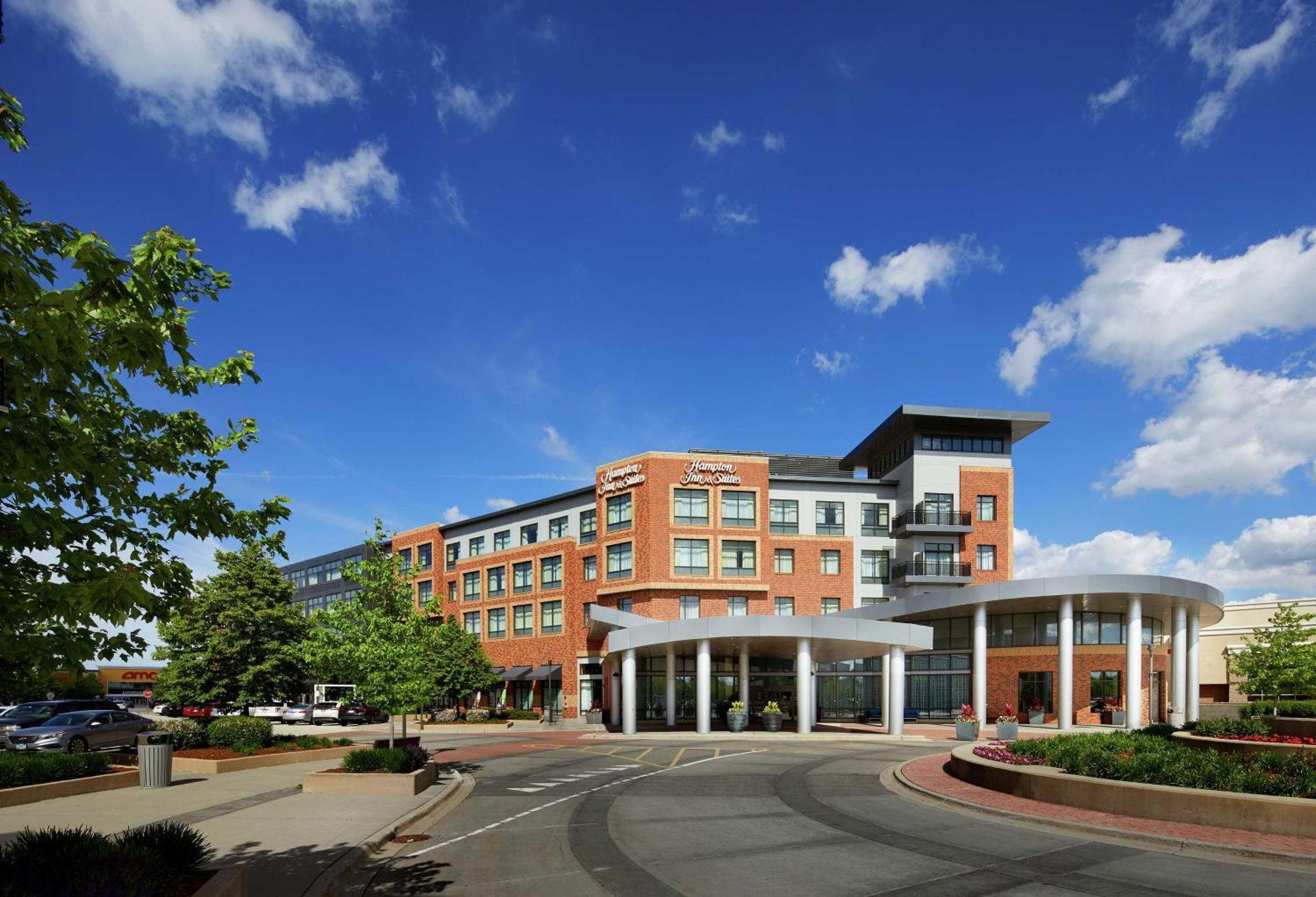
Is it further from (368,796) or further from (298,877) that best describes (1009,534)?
(298,877)

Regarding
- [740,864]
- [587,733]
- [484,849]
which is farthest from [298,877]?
[587,733]

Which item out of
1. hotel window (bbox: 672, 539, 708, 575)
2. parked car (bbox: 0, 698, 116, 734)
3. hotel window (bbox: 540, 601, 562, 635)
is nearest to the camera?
parked car (bbox: 0, 698, 116, 734)

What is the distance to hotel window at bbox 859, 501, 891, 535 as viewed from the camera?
65.2m

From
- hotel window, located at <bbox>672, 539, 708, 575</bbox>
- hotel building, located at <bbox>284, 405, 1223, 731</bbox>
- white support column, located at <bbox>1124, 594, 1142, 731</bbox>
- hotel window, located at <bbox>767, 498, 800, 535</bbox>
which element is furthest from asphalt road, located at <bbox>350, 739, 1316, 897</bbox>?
hotel window, located at <bbox>767, 498, 800, 535</bbox>

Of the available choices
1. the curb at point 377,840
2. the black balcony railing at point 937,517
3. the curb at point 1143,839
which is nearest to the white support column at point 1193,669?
the black balcony railing at point 937,517

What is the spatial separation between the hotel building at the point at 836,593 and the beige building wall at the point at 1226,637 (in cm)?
2110

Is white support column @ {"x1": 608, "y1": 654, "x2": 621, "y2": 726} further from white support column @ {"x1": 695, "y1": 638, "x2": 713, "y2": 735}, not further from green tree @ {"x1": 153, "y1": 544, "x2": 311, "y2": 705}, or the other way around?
green tree @ {"x1": 153, "y1": 544, "x2": 311, "y2": 705}

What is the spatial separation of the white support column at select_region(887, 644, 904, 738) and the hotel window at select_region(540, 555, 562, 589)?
28.5 meters

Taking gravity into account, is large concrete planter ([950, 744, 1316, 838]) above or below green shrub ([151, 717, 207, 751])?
above

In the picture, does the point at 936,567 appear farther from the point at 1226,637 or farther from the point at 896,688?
the point at 1226,637

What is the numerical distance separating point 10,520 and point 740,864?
1001 centimetres

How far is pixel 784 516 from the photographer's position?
6378 cm

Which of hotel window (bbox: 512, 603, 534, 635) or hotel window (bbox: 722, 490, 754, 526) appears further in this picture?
hotel window (bbox: 512, 603, 534, 635)

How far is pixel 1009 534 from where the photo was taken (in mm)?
63125
